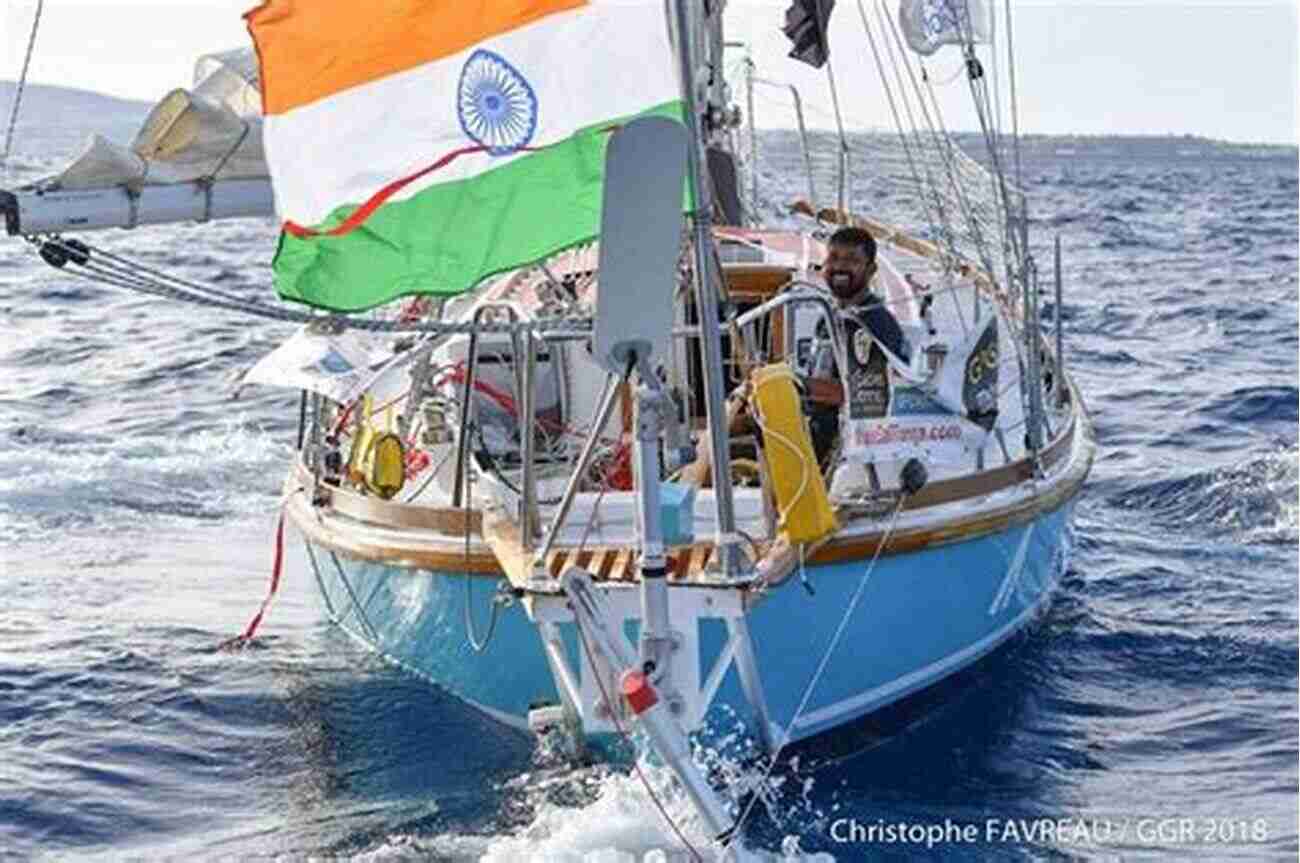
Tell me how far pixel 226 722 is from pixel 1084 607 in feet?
15.2

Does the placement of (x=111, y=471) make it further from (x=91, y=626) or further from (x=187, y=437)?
(x=91, y=626)

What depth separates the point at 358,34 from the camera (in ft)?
21.8

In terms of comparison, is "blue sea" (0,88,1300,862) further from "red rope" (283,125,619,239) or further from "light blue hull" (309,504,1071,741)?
"red rope" (283,125,619,239)

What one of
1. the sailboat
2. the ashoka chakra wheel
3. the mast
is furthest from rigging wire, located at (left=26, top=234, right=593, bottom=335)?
the mast

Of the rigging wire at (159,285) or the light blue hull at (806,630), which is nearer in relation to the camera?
the rigging wire at (159,285)

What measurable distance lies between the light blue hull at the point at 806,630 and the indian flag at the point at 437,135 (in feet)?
5.91

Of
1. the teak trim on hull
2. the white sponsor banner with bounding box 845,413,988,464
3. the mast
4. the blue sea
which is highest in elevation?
the mast

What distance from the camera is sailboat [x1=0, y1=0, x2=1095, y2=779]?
6.61 m

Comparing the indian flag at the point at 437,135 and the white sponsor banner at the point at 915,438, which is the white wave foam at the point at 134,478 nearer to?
the white sponsor banner at the point at 915,438

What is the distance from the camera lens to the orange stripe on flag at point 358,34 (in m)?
6.59

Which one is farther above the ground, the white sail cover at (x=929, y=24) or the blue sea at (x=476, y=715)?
the white sail cover at (x=929, y=24)

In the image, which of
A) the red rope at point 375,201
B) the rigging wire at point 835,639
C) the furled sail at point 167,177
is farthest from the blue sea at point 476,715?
the furled sail at point 167,177

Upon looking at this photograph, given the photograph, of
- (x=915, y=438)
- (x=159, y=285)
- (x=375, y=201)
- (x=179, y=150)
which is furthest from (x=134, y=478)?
(x=159, y=285)

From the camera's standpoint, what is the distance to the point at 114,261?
623 cm
